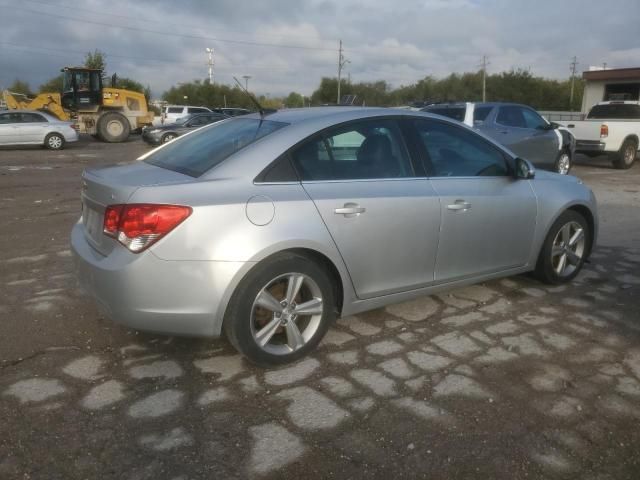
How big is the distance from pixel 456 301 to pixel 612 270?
6.35 feet

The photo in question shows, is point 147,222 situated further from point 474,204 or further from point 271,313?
point 474,204

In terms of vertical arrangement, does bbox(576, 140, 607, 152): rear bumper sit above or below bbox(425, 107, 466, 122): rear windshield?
below

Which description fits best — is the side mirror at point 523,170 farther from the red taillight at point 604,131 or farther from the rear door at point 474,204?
the red taillight at point 604,131

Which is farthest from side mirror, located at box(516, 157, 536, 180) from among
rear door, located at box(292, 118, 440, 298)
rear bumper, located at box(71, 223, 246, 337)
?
rear bumper, located at box(71, 223, 246, 337)

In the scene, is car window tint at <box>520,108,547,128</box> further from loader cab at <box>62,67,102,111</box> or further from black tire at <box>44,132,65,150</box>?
loader cab at <box>62,67,102,111</box>

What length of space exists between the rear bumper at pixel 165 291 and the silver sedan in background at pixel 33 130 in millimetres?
18433

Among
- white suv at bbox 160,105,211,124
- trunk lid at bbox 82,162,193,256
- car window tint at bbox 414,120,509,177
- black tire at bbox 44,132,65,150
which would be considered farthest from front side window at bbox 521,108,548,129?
white suv at bbox 160,105,211,124

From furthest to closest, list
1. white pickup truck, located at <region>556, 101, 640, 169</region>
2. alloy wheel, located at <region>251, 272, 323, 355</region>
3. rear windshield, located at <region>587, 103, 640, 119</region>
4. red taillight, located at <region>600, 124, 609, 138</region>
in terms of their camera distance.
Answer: rear windshield, located at <region>587, 103, 640, 119</region>
white pickup truck, located at <region>556, 101, 640, 169</region>
red taillight, located at <region>600, 124, 609, 138</region>
alloy wheel, located at <region>251, 272, 323, 355</region>

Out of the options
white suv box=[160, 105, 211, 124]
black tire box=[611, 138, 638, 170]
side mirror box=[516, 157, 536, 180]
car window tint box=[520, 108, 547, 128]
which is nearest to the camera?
side mirror box=[516, 157, 536, 180]

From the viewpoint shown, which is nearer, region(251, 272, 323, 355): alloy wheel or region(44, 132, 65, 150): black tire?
region(251, 272, 323, 355): alloy wheel

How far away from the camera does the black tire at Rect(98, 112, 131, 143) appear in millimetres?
24047

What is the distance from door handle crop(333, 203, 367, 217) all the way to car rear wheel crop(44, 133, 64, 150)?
18.9m

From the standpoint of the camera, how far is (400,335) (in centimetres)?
390

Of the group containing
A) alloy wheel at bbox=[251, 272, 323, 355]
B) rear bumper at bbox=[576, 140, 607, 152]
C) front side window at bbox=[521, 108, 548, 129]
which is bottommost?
alloy wheel at bbox=[251, 272, 323, 355]
